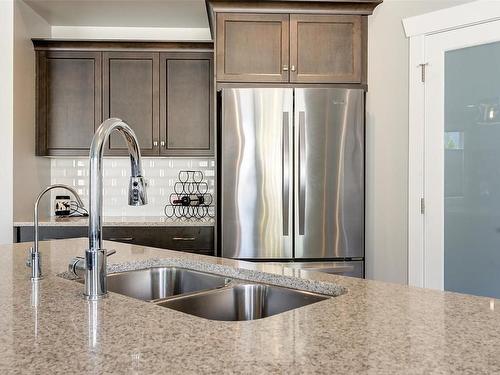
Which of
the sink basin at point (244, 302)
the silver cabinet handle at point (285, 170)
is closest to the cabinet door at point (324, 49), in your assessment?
the silver cabinet handle at point (285, 170)

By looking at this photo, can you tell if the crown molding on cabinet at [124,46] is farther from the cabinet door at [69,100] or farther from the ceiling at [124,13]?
the ceiling at [124,13]

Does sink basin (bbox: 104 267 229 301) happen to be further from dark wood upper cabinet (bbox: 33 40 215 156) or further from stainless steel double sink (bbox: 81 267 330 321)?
dark wood upper cabinet (bbox: 33 40 215 156)

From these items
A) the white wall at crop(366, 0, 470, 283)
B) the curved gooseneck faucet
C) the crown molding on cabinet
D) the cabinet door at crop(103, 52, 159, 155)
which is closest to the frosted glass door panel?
the white wall at crop(366, 0, 470, 283)

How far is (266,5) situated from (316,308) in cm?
269

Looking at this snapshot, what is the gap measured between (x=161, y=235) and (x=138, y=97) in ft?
3.78

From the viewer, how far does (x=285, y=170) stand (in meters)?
3.21

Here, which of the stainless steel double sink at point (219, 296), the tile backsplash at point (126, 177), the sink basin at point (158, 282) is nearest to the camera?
the stainless steel double sink at point (219, 296)

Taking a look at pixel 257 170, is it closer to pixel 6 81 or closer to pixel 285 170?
pixel 285 170

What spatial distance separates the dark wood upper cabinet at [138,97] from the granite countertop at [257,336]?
270 centimetres

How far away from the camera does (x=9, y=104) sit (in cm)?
351

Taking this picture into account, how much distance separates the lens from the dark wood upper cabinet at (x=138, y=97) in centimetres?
387

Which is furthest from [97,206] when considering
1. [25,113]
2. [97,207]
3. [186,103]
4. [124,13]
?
[124,13]

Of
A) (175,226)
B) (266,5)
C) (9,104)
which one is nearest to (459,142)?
(266,5)

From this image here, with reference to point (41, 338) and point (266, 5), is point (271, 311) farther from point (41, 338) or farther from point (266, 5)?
point (266, 5)
